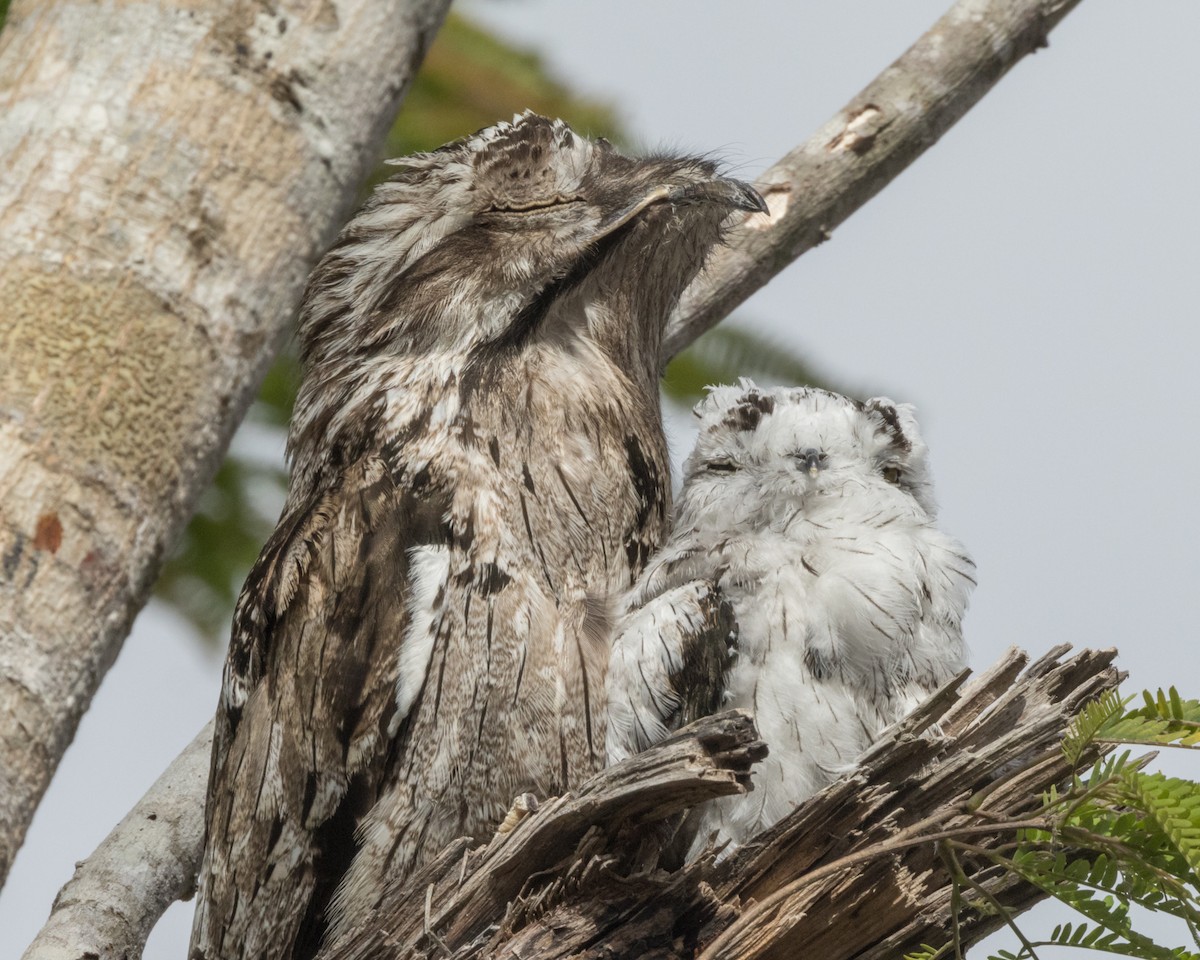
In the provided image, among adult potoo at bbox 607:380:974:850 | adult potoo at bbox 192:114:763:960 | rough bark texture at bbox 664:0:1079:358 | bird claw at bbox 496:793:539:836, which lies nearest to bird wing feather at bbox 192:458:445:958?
adult potoo at bbox 192:114:763:960

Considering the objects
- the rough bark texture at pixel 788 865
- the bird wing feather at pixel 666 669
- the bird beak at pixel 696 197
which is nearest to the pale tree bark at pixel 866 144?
the bird beak at pixel 696 197

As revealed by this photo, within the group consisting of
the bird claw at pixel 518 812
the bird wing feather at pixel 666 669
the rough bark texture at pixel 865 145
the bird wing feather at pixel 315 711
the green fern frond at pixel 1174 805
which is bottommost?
the green fern frond at pixel 1174 805

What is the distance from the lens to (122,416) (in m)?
2.73

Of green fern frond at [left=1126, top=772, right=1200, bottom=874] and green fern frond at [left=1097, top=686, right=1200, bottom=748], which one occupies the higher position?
green fern frond at [left=1097, top=686, right=1200, bottom=748]

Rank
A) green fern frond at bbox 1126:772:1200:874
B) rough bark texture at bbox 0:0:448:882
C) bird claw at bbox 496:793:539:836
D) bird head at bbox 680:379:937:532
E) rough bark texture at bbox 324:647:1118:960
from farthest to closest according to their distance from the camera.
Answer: bird head at bbox 680:379:937:532 < rough bark texture at bbox 0:0:448:882 < bird claw at bbox 496:793:539:836 < rough bark texture at bbox 324:647:1118:960 < green fern frond at bbox 1126:772:1200:874

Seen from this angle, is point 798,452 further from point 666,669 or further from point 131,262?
point 131,262

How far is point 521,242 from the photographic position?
306 centimetres

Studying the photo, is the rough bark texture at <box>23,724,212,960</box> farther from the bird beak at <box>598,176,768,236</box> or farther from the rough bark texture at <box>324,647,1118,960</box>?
the bird beak at <box>598,176,768,236</box>

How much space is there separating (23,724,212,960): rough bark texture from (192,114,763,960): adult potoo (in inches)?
13.0

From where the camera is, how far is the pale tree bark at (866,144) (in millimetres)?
4117

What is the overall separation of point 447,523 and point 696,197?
3.08ft

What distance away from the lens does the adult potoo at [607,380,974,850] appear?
2.61m

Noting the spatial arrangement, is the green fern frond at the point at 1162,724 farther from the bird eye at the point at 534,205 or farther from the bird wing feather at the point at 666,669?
the bird eye at the point at 534,205

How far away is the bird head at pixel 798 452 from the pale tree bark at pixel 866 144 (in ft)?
2.76
